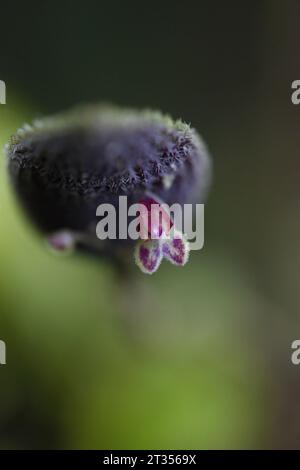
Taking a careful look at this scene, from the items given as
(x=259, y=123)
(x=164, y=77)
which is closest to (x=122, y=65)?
(x=164, y=77)

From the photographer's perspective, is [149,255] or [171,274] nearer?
[149,255]

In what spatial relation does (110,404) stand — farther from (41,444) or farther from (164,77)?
(164,77)

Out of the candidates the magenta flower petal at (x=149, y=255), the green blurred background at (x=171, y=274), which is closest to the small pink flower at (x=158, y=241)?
the magenta flower petal at (x=149, y=255)

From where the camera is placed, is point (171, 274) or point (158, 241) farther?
point (171, 274)

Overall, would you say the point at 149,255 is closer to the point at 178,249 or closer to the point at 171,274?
the point at 178,249

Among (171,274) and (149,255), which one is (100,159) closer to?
(149,255)

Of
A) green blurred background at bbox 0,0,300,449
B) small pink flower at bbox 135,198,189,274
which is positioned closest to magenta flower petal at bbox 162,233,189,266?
small pink flower at bbox 135,198,189,274

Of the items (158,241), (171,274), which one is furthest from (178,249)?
(171,274)

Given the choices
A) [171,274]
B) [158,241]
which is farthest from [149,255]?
[171,274]

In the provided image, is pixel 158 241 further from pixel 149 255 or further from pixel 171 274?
pixel 171 274
